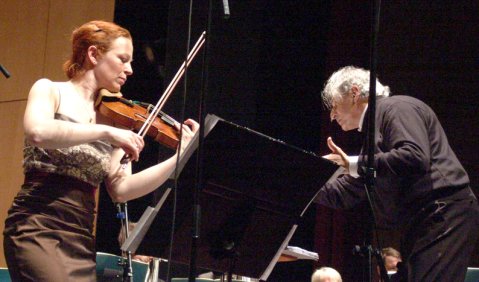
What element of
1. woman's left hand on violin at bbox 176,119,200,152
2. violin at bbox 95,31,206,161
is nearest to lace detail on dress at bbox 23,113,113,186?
violin at bbox 95,31,206,161

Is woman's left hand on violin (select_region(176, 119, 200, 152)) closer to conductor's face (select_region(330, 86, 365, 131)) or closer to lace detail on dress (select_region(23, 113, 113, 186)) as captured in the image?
lace detail on dress (select_region(23, 113, 113, 186))

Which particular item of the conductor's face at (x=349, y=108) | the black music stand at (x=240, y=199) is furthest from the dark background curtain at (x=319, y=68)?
the black music stand at (x=240, y=199)

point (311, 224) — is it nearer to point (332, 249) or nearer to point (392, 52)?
point (332, 249)

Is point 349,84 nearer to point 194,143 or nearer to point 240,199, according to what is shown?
point 240,199

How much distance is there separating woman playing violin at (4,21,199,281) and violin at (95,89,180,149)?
44 mm

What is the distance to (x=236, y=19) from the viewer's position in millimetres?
5441

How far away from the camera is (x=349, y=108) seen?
11.1 ft

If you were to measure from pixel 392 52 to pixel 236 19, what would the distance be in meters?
1.22

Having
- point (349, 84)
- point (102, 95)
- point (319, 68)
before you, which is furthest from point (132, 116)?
point (319, 68)

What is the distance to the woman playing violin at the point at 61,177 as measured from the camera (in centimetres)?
217

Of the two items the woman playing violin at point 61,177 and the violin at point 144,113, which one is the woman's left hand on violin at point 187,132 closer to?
the violin at point 144,113

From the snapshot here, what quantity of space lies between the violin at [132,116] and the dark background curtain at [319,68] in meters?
2.29

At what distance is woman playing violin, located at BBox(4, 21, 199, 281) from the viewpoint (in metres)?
2.17

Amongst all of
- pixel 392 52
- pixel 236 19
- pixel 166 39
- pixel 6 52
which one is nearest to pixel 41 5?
pixel 6 52
